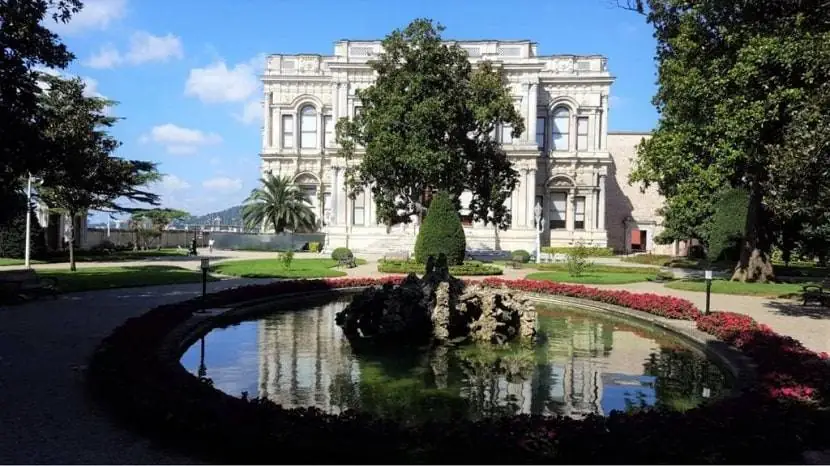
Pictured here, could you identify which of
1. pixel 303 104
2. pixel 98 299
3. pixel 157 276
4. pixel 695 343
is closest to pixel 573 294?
pixel 695 343

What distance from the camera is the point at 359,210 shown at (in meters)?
48.7

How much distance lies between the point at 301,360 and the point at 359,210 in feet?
128

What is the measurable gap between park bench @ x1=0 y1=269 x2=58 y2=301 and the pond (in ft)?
21.2

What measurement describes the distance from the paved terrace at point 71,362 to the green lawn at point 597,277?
4.57 meters

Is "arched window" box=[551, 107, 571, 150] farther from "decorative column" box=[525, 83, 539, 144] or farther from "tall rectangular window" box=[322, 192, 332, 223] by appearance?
"tall rectangular window" box=[322, 192, 332, 223]

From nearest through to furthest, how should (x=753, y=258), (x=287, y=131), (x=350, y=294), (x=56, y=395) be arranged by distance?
(x=56, y=395) → (x=350, y=294) → (x=753, y=258) → (x=287, y=131)

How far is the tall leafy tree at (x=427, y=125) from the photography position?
1105 inches

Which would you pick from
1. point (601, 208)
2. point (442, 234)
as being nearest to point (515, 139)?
point (601, 208)

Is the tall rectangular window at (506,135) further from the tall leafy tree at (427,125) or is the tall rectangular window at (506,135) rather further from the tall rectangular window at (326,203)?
the tall leafy tree at (427,125)

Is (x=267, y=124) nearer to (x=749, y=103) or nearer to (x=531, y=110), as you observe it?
(x=531, y=110)

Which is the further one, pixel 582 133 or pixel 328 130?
pixel 328 130

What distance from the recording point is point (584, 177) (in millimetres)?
51469

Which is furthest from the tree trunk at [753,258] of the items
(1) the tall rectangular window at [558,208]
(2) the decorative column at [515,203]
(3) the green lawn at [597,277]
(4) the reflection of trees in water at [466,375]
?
(1) the tall rectangular window at [558,208]

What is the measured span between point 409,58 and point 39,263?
69.0 feet
